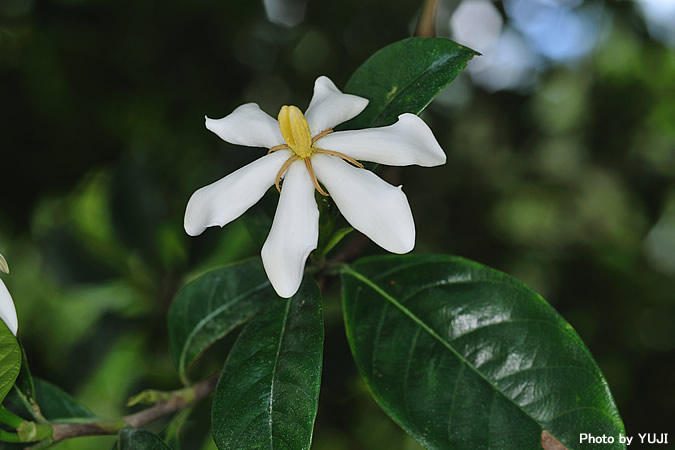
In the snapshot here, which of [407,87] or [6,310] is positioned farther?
[407,87]

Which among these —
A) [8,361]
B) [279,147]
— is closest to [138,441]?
[8,361]

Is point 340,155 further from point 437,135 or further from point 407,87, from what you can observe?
point 437,135

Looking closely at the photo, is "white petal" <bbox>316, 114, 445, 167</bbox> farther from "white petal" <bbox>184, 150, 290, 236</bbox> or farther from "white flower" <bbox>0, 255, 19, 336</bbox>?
"white flower" <bbox>0, 255, 19, 336</bbox>

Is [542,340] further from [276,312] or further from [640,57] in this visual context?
[640,57]

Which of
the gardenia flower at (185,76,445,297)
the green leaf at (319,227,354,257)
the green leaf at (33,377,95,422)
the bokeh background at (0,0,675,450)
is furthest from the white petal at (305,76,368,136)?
the bokeh background at (0,0,675,450)

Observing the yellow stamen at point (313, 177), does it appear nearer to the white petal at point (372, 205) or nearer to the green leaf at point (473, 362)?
the white petal at point (372, 205)

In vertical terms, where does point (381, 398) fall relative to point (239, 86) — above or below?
below

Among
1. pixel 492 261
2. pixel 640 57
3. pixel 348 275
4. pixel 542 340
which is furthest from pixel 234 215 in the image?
pixel 640 57
